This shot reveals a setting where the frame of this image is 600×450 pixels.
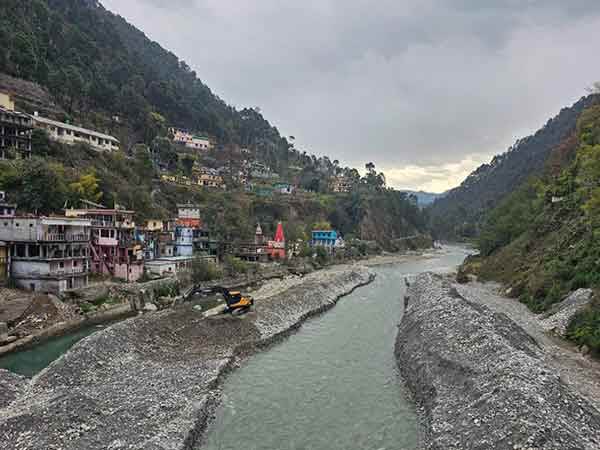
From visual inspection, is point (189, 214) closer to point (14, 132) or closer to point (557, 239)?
point (14, 132)

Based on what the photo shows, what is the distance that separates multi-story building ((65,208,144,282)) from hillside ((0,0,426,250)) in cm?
438

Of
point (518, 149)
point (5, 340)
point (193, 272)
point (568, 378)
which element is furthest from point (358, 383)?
point (518, 149)

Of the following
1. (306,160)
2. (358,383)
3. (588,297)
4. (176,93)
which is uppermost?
(176,93)

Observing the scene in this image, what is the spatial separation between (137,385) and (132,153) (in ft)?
196

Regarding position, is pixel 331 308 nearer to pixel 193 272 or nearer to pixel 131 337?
pixel 193 272

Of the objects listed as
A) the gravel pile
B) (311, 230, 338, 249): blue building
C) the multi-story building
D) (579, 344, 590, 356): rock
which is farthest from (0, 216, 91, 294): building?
(311, 230, 338, 249): blue building

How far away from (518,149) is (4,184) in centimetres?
18343

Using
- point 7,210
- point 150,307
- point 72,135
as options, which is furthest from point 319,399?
point 72,135

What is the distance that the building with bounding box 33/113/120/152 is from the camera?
1977 inches

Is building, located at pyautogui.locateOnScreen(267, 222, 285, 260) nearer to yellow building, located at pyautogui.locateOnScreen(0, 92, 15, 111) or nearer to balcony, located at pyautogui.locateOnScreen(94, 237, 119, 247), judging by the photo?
balcony, located at pyautogui.locateOnScreen(94, 237, 119, 247)

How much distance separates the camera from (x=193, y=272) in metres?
41.3

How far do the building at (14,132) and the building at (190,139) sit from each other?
157 ft

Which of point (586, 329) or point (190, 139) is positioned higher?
point (190, 139)

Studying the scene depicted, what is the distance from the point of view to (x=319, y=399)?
54.3 ft
